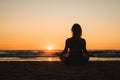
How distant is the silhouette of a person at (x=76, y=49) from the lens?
10328mm

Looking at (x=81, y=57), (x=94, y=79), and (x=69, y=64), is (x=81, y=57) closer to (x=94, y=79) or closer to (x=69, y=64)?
(x=69, y=64)

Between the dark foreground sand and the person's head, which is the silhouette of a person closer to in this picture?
the person's head

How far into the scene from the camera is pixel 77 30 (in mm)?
10250

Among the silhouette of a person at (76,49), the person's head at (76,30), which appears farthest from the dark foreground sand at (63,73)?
the person's head at (76,30)

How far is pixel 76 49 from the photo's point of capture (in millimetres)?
10625

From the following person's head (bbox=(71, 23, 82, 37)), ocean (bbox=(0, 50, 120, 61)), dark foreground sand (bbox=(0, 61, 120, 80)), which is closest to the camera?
dark foreground sand (bbox=(0, 61, 120, 80))

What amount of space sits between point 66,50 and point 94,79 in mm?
3118

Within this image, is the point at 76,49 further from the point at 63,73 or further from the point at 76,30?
the point at 63,73

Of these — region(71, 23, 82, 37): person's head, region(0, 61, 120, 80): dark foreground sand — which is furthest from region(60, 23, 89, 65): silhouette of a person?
region(0, 61, 120, 80): dark foreground sand

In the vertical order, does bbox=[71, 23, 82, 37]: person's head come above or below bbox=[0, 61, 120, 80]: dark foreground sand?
above

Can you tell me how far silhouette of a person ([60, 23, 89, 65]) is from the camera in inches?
407

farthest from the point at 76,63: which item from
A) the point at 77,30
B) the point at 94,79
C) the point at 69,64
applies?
the point at 94,79

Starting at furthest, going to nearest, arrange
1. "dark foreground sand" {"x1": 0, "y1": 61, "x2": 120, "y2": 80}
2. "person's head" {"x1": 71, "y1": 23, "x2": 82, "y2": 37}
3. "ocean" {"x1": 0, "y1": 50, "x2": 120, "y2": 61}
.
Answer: "ocean" {"x1": 0, "y1": 50, "x2": 120, "y2": 61} → "person's head" {"x1": 71, "y1": 23, "x2": 82, "y2": 37} → "dark foreground sand" {"x1": 0, "y1": 61, "x2": 120, "y2": 80}

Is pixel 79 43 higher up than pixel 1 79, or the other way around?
pixel 79 43
